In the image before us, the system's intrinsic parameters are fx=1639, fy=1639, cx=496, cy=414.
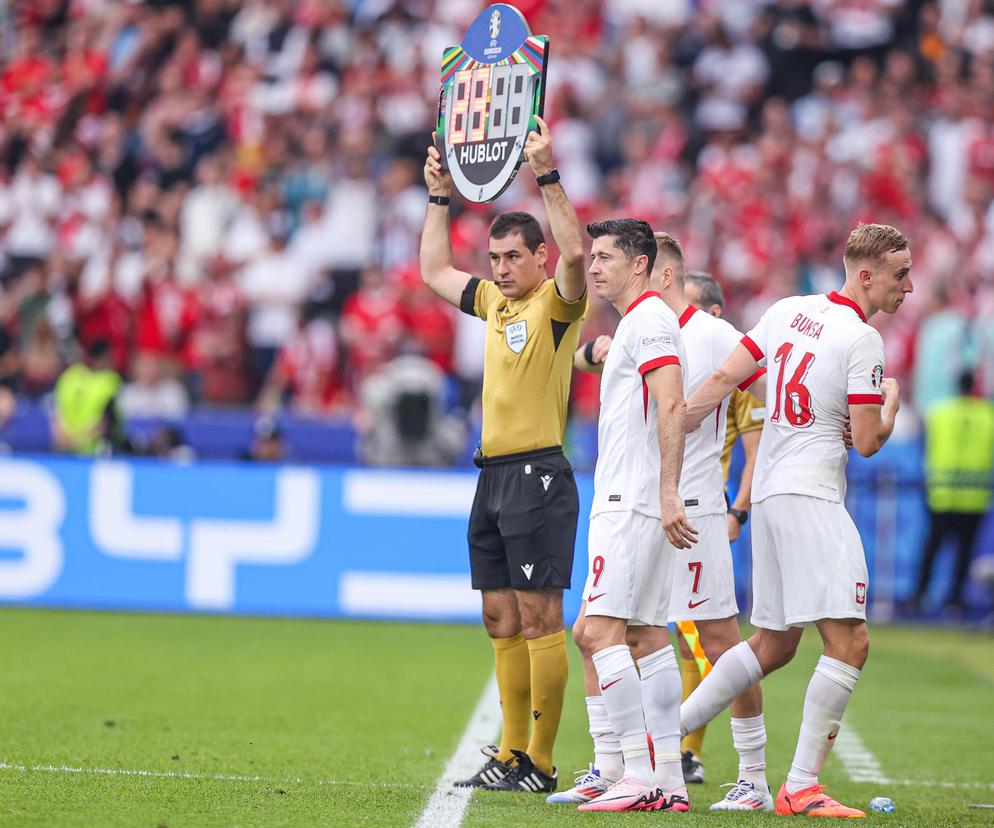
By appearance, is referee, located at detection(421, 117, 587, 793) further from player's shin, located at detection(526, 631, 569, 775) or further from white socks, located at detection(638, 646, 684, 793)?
white socks, located at detection(638, 646, 684, 793)

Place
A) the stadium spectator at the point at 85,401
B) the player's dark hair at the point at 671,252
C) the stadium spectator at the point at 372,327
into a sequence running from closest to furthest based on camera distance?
the player's dark hair at the point at 671,252 → the stadium spectator at the point at 85,401 → the stadium spectator at the point at 372,327

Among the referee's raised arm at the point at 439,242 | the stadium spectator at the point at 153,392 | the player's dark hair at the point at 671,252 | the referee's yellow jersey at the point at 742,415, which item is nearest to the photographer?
the player's dark hair at the point at 671,252

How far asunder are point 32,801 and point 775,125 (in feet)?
46.8

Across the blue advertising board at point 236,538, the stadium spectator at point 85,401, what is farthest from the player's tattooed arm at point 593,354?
the stadium spectator at point 85,401

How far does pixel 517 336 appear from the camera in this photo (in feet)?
23.1

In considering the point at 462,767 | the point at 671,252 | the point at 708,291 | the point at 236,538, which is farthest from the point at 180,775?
the point at 236,538

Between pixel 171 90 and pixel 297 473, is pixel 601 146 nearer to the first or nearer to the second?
pixel 171 90

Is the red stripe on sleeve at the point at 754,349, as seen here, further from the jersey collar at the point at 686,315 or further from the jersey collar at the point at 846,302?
the jersey collar at the point at 686,315

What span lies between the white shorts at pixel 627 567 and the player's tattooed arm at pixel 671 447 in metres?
0.11

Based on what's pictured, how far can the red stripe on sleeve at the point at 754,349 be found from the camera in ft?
21.8

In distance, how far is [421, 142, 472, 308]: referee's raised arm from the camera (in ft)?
24.3

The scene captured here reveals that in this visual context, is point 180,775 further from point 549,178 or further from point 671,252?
point 671,252

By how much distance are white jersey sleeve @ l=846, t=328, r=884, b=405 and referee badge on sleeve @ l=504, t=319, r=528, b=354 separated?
4.60 feet

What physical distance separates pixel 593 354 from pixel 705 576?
1.17m
